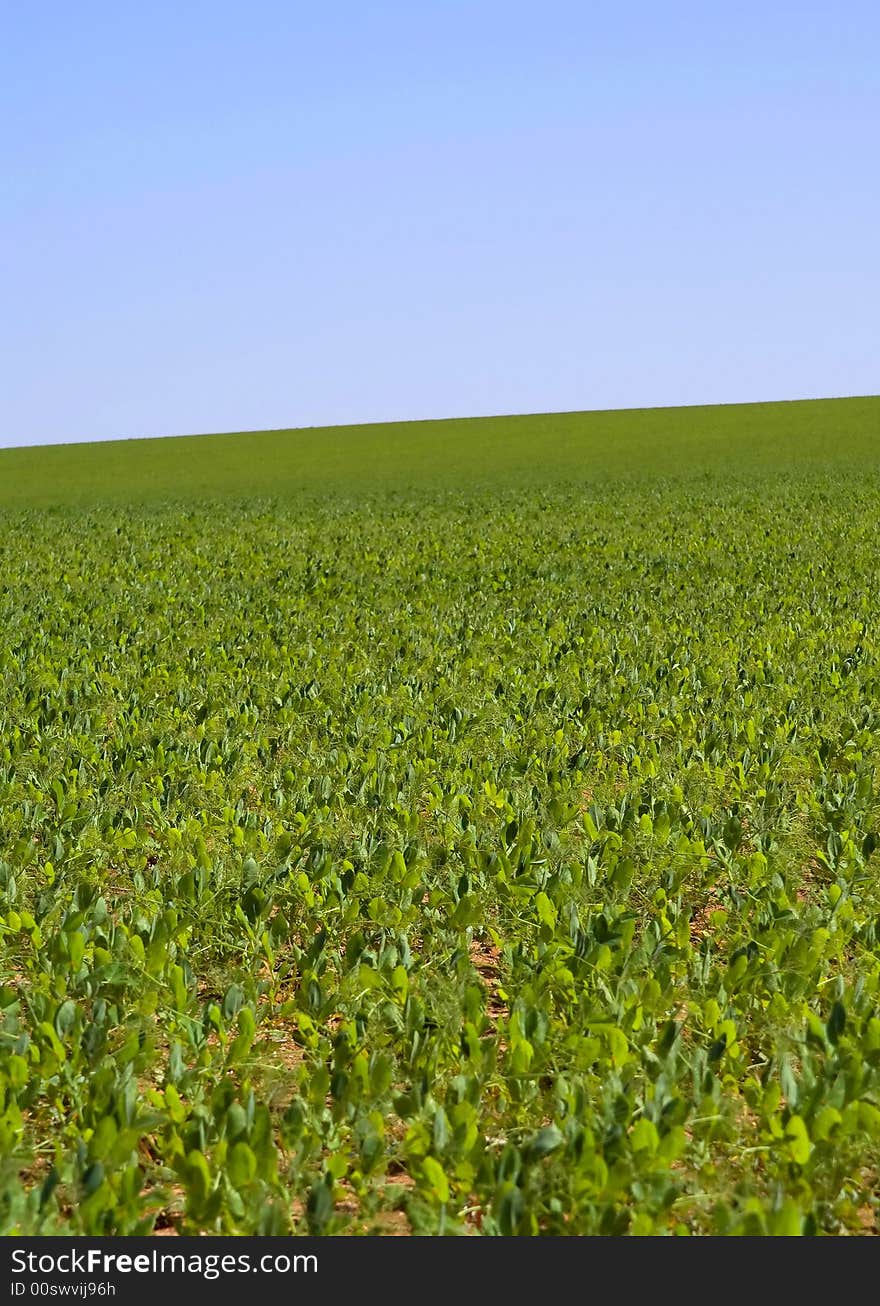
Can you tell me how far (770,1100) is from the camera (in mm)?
3309

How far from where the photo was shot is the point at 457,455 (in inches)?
2486

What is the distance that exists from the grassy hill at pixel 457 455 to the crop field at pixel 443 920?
31989 mm

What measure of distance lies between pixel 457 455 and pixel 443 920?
59650 mm

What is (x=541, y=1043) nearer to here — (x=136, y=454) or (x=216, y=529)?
(x=216, y=529)

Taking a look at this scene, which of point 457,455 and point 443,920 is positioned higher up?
point 457,455

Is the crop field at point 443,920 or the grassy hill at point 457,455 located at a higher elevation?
the grassy hill at point 457,455

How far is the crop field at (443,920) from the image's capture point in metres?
3.07

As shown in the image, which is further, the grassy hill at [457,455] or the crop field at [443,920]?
the grassy hill at [457,455]

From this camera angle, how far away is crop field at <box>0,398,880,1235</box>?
3.07 meters

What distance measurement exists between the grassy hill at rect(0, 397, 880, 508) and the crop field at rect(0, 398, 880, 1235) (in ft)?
105

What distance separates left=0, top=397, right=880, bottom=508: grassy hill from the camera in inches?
1927

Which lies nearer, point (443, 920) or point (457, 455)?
point (443, 920)

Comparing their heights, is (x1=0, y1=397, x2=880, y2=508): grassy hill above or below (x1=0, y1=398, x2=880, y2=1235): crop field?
above

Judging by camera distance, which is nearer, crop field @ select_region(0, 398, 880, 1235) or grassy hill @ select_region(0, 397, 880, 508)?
crop field @ select_region(0, 398, 880, 1235)
